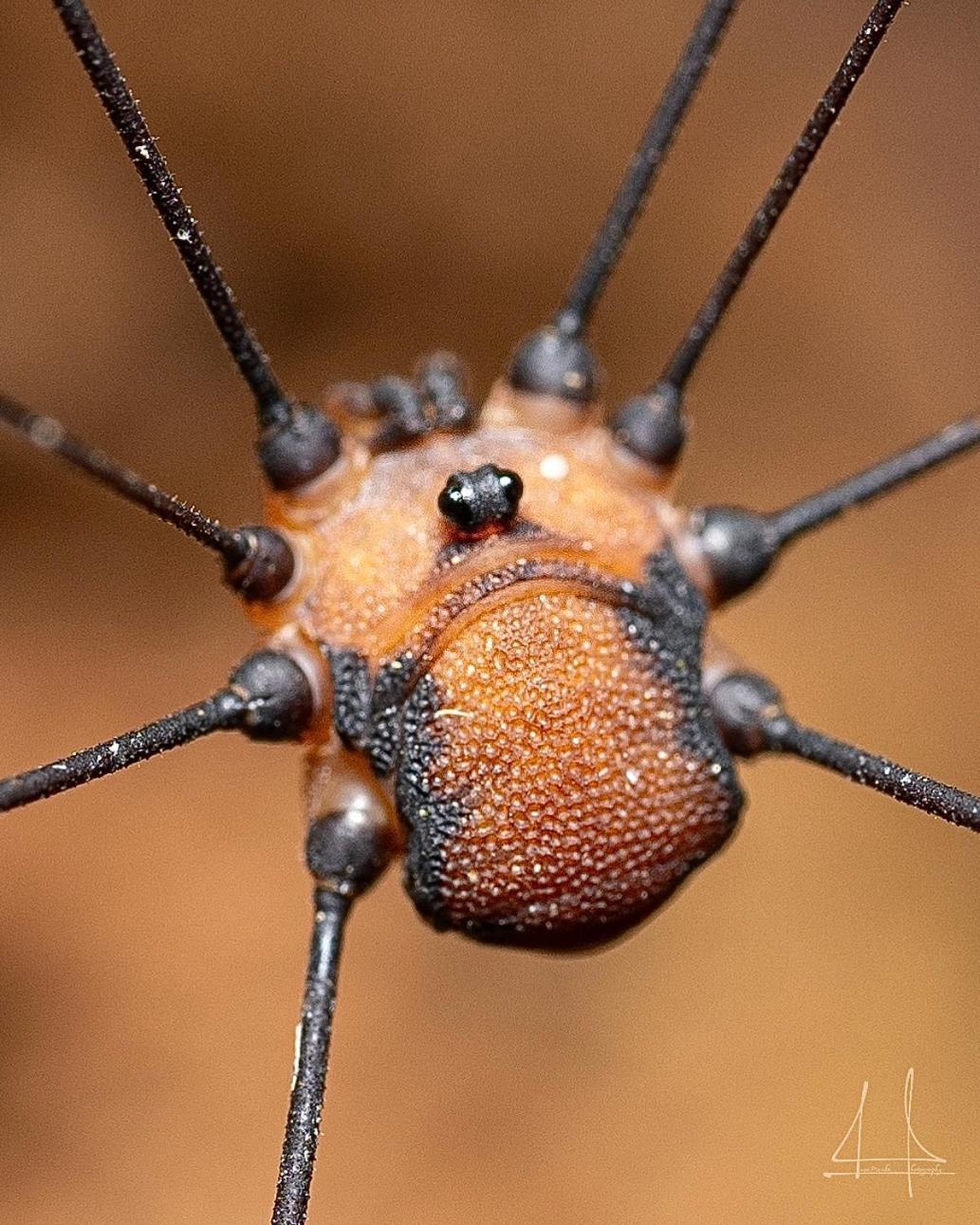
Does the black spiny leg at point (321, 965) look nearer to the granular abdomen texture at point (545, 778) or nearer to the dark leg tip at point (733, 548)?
the granular abdomen texture at point (545, 778)

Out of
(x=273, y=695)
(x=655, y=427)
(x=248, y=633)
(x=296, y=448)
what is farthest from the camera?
(x=248, y=633)

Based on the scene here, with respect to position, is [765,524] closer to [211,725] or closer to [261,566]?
[261,566]

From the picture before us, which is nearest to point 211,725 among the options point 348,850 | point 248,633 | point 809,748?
point 348,850

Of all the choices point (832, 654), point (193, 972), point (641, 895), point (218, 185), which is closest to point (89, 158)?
point (218, 185)

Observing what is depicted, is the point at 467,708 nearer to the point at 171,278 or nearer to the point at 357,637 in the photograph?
the point at 357,637

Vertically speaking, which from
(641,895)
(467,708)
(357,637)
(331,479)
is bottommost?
(641,895)

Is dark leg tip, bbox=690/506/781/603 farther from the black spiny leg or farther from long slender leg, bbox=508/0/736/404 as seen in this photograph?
the black spiny leg

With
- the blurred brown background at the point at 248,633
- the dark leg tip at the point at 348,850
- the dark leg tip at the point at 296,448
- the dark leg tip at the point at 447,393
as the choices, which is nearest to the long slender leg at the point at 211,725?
the dark leg tip at the point at 348,850
